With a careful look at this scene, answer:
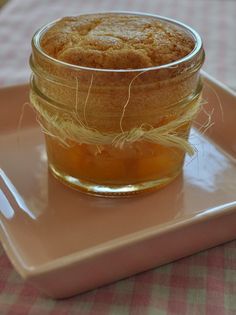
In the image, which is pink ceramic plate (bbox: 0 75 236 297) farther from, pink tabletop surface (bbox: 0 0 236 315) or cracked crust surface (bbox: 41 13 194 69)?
cracked crust surface (bbox: 41 13 194 69)

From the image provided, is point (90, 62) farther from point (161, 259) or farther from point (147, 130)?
point (161, 259)

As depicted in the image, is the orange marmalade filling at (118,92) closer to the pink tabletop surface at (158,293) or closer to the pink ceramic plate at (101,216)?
the pink ceramic plate at (101,216)

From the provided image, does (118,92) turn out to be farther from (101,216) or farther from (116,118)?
(101,216)

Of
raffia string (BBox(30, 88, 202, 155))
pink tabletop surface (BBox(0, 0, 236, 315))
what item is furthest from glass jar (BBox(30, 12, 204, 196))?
pink tabletop surface (BBox(0, 0, 236, 315))

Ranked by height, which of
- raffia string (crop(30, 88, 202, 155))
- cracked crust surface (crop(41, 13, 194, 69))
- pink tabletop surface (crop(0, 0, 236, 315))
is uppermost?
cracked crust surface (crop(41, 13, 194, 69))

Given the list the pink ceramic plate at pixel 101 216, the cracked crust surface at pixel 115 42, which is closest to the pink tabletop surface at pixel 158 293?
the pink ceramic plate at pixel 101 216

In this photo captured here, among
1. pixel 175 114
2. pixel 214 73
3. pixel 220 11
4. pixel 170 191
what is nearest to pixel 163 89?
pixel 175 114
